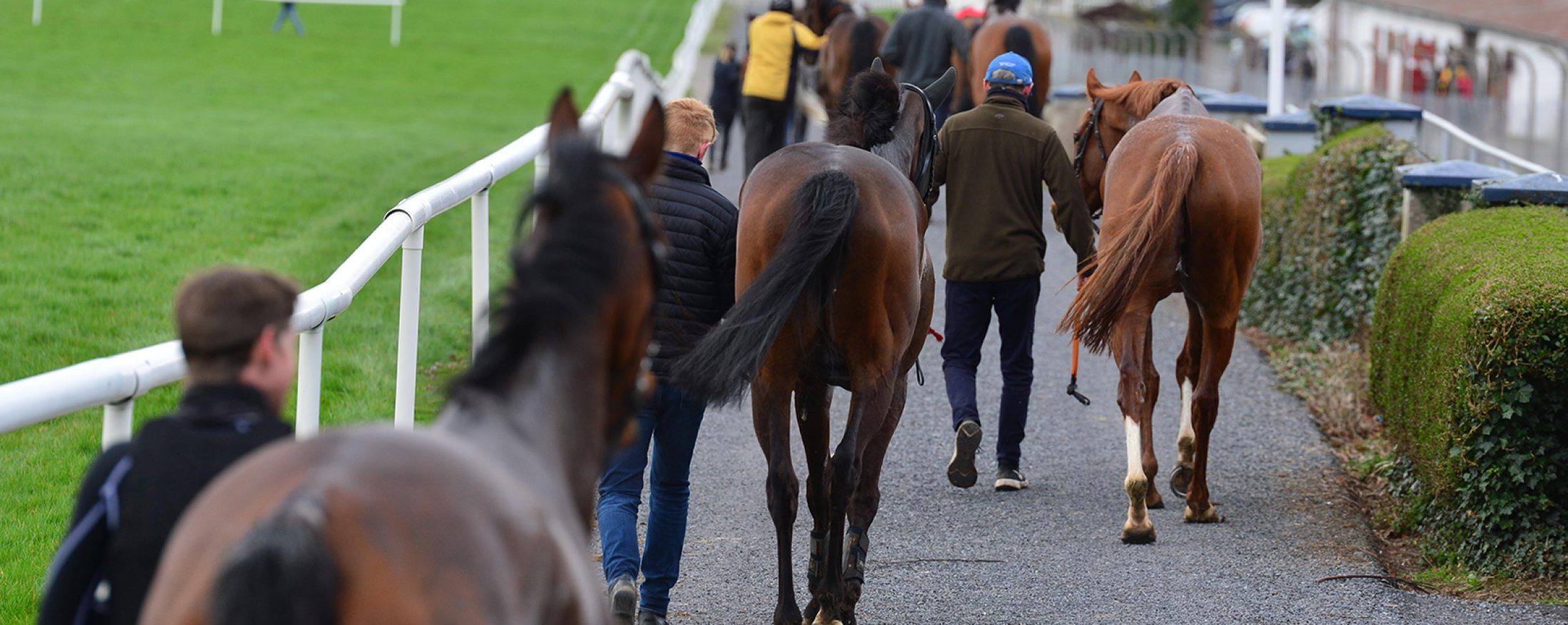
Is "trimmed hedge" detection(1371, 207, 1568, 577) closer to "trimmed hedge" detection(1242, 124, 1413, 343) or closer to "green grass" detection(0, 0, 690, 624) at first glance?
"trimmed hedge" detection(1242, 124, 1413, 343)

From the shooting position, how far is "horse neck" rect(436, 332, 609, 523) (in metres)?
1.93

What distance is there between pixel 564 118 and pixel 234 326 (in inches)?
21.1

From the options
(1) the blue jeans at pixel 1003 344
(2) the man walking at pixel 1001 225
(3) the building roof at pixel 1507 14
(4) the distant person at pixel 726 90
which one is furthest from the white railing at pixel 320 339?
(3) the building roof at pixel 1507 14

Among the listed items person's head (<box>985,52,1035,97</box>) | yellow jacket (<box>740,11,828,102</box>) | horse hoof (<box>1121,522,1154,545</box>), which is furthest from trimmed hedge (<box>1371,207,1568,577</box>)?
yellow jacket (<box>740,11,828,102</box>)

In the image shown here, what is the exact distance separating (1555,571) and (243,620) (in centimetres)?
488

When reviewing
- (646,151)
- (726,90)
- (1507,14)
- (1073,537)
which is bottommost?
(1073,537)

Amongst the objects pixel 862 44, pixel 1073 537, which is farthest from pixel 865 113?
pixel 862 44

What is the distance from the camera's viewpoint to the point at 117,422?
8.60ft

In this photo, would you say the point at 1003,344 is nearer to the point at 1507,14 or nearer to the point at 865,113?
the point at 865,113

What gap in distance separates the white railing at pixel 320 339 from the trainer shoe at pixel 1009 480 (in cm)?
229

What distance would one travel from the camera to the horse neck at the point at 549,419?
1933mm

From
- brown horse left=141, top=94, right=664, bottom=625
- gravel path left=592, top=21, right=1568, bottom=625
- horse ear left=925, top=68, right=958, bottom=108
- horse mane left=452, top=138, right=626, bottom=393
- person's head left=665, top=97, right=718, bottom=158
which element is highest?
horse ear left=925, top=68, right=958, bottom=108

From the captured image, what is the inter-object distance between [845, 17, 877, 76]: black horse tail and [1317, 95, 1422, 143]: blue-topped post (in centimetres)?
407

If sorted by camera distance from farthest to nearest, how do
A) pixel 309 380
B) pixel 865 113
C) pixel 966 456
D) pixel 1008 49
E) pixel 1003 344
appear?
pixel 1008 49 < pixel 1003 344 < pixel 966 456 < pixel 865 113 < pixel 309 380
